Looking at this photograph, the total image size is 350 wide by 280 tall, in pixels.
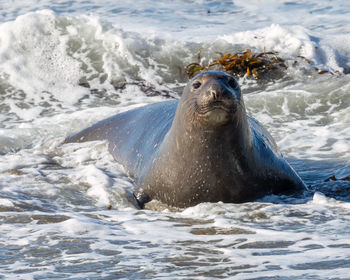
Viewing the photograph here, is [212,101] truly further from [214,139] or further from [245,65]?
[245,65]

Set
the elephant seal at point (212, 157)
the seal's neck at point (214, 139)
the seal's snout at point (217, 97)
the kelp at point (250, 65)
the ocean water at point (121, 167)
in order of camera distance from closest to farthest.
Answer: the ocean water at point (121, 167), the seal's snout at point (217, 97), the elephant seal at point (212, 157), the seal's neck at point (214, 139), the kelp at point (250, 65)

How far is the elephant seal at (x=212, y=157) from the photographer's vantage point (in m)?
4.85

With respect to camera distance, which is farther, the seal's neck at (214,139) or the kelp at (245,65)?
the kelp at (245,65)

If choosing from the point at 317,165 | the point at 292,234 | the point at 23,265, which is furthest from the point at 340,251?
the point at 317,165

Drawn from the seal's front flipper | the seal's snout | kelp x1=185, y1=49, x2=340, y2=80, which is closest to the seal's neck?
the seal's snout

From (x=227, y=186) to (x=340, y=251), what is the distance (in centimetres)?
157

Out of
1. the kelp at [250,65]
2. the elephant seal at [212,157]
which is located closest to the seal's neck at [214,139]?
the elephant seal at [212,157]

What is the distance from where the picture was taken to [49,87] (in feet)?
39.7

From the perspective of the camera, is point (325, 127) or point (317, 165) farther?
point (325, 127)

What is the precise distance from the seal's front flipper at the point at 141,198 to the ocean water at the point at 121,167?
0.07 metres

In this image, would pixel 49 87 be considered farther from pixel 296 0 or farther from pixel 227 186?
pixel 296 0

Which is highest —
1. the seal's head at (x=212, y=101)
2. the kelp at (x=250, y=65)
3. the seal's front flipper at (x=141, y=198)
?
the seal's head at (x=212, y=101)

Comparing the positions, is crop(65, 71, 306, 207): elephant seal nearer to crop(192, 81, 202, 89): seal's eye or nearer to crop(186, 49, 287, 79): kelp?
crop(192, 81, 202, 89): seal's eye

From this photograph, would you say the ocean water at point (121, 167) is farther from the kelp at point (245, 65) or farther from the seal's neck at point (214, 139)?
the seal's neck at point (214, 139)
